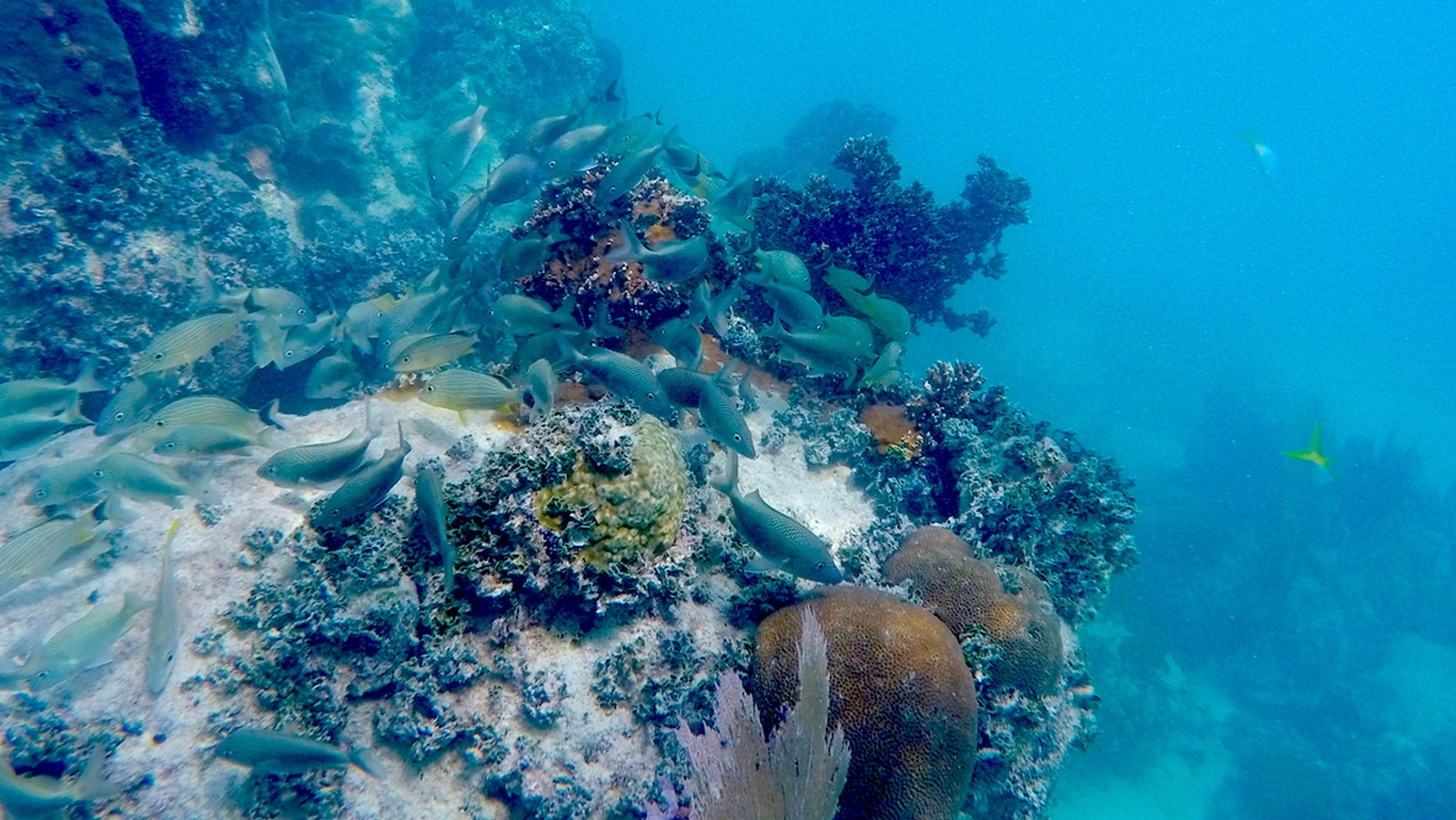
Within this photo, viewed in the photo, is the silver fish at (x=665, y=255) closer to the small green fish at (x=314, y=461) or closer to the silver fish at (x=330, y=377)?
the small green fish at (x=314, y=461)

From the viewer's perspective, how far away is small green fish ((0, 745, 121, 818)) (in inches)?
123

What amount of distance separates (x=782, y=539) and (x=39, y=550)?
4.74 metres

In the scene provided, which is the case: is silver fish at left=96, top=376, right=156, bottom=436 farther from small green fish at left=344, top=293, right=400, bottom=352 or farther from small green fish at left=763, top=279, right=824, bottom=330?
small green fish at left=763, top=279, right=824, bottom=330

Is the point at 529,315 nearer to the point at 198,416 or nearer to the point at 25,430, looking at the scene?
the point at 198,416

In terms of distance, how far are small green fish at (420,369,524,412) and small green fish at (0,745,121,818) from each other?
2577 mm

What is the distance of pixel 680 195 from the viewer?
7.50 metres

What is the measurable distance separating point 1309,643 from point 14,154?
3255 centimetres

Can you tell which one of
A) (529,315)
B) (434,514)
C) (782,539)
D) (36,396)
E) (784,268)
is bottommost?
(36,396)

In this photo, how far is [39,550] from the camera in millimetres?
4051

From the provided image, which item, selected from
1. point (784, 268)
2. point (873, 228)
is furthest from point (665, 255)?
point (873, 228)

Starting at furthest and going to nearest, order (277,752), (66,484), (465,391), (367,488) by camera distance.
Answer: (465,391) → (66,484) → (367,488) → (277,752)

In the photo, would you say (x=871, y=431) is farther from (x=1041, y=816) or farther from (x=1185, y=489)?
(x=1185, y=489)

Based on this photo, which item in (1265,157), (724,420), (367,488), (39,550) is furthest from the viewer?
(1265,157)

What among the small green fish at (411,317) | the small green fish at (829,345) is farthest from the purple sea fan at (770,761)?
the small green fish at (411,317)
